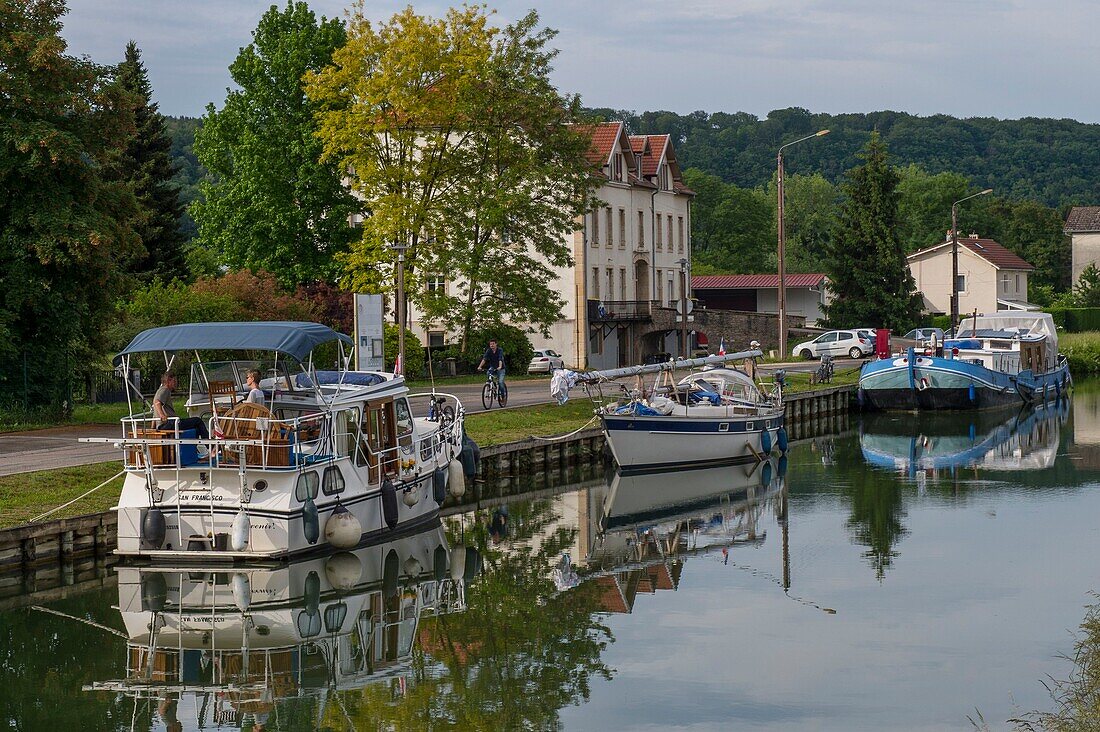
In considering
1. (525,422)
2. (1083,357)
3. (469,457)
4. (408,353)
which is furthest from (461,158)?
(1083,357)

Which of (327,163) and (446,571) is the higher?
(327,163)

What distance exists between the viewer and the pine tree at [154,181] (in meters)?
60.1

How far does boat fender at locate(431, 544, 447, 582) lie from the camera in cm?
2392

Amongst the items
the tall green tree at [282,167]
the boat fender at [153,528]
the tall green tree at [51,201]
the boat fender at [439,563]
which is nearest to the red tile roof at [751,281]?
the tall green tree at [282,167]

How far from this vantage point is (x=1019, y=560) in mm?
24656

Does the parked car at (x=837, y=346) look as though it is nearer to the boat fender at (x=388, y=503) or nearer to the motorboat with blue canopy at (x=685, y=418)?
the motorboat with blue canopy at (x=685, y=418)

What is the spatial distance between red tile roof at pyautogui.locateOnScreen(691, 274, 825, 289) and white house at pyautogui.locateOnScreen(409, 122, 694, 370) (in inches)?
509

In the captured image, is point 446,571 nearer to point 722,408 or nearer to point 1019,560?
point 1019,560

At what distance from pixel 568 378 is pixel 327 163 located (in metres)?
26.7

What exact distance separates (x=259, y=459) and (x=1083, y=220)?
A: 109 metres

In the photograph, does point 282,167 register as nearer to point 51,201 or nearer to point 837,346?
point 51,201

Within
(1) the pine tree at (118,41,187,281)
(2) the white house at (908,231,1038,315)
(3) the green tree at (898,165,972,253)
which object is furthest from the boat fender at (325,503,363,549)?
(3) the green tree at (898,165,972,253)

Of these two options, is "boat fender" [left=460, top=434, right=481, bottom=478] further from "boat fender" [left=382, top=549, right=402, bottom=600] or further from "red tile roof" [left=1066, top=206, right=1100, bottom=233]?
"red tile roof" [left=1066, top=206, right=1100, bottom=233]

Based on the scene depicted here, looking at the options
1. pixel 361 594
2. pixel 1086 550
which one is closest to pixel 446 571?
pixel 361 594
